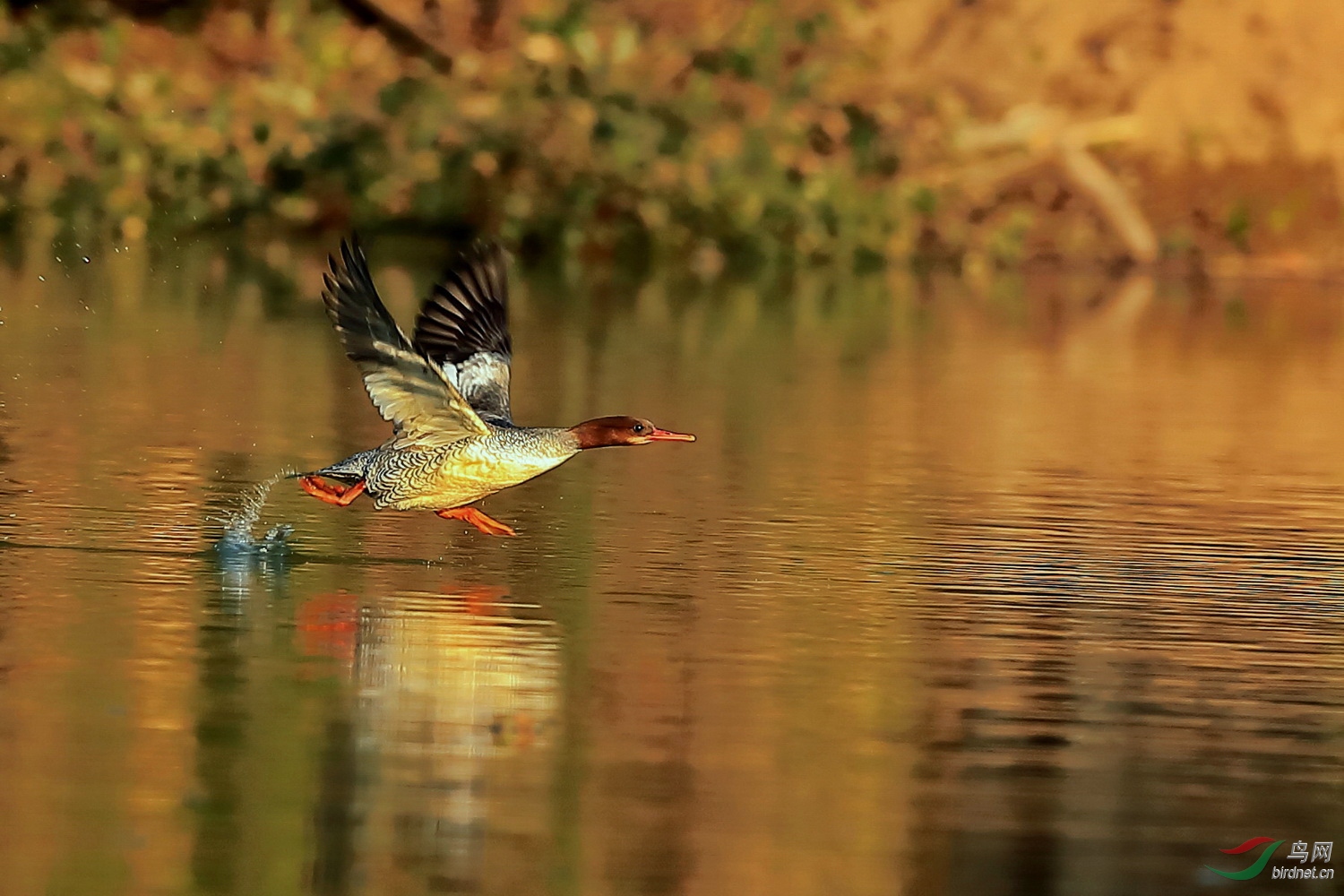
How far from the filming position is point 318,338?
932 inches

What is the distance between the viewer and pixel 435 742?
27.3ft

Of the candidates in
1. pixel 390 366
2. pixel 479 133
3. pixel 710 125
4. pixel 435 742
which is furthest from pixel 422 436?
pixel 710 125

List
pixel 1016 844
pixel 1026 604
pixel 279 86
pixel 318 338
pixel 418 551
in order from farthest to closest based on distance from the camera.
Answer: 1. pixel 279 86
2. pixel 318 338
3. pixel 418 551
4. pixel 1026 604
5. pixel 1016 844

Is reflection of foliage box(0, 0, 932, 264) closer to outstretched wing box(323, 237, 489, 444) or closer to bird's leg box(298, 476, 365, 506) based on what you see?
bird's leg box(298, 476, 365, 506)

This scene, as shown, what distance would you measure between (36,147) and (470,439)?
2321 centimetres

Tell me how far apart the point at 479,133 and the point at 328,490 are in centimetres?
2187

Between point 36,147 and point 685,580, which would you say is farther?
point 36,147

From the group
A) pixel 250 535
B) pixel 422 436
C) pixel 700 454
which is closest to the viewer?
pixel 422 436

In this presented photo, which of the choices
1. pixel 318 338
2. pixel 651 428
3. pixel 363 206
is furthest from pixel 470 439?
pixel 363 206

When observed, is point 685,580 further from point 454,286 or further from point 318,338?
point 318,338

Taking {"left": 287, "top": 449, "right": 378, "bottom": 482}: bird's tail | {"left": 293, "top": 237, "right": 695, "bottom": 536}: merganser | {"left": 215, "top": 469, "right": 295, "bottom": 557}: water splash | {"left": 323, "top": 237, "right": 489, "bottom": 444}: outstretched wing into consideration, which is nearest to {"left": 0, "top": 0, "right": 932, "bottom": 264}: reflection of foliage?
{"left": 215, "top": 469, "right": 295, "bottom": 557}: water splash

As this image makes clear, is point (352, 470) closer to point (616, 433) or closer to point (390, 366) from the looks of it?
point (390, 366)

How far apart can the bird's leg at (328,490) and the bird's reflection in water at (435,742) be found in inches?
38.8

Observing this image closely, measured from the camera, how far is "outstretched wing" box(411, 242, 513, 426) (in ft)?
43.4
